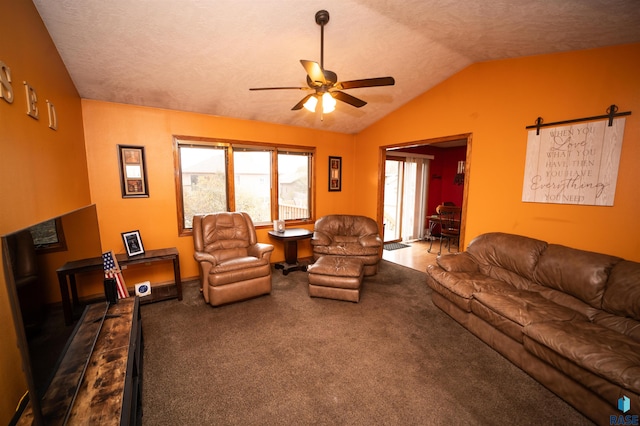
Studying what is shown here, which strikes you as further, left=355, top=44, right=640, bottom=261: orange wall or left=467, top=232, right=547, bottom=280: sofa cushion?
left=467, top=232, right=547, bottom=280: sofa cushion

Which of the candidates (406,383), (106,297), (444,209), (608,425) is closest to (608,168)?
(608,425)

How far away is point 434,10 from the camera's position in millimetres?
2236

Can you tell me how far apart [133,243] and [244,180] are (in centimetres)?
181

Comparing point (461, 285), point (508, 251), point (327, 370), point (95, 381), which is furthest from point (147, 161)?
point (508, 251)

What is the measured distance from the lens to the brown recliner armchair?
306 centimetres

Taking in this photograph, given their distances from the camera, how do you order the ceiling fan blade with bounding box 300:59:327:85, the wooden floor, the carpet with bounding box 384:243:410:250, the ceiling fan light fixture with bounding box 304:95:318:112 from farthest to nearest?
the carpet with bounding box 384:243:410:250, the wooden floor, the ceiling fan light fixture with bounding box 304:95:318:112, the ceiling fan blade with bounding box 300:59:327:85

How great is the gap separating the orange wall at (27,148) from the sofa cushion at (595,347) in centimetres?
313

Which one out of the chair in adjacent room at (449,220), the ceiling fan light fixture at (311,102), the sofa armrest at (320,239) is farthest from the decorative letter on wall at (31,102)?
the chair in adjacent room at (449,220)

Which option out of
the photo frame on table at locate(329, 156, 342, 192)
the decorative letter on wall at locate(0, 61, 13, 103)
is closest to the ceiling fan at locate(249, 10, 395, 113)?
the decorative letter on wall at locate(0, 61, 13, 103)

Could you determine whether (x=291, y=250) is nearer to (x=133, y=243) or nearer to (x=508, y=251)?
(x=133, y=243)

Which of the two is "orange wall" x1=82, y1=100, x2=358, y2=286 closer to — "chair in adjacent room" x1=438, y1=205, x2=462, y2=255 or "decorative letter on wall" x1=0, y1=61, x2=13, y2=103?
"decorative letter on wall" x1=0, y1=61, x2=13, y2=103

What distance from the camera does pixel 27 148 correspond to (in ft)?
5.35

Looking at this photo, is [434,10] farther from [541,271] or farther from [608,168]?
[541,271]

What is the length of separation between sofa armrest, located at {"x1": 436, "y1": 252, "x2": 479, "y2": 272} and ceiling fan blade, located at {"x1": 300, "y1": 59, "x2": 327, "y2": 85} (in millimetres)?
2457
